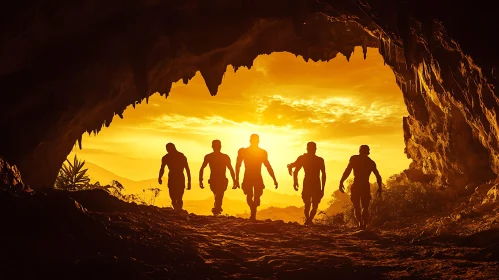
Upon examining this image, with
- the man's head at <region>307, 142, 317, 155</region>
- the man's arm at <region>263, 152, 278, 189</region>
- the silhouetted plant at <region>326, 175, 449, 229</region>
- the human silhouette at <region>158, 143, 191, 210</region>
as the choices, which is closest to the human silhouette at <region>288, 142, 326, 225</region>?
the man's head at <region>307, 142, 317, 155</region>

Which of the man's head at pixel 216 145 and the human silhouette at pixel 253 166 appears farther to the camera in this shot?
the man's head at pixel 216 145

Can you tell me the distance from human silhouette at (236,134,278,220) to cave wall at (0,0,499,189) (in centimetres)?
373

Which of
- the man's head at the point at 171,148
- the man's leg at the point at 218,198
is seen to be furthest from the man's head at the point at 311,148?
the man's head at the point at 171,148

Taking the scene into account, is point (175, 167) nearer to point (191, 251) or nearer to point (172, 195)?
point (172, 195)

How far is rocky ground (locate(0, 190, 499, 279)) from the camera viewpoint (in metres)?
4.48

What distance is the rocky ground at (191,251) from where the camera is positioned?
14.7 ft

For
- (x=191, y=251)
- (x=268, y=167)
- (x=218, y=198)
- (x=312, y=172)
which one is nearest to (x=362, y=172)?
(x=312, y=172)

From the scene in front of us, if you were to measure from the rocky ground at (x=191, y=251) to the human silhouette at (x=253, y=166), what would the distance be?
2.60 m

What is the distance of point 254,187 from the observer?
10.7 m

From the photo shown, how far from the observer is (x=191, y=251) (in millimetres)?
6098

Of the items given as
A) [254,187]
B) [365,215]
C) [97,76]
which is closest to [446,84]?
[365,215]

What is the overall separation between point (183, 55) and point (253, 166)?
178 inches

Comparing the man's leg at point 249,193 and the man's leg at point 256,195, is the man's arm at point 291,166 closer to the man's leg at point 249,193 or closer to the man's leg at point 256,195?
the man's leg at point 256,195

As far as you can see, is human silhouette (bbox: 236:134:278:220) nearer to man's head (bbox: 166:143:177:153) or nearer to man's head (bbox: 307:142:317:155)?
man's head (bbox: 307:142:317:155)
